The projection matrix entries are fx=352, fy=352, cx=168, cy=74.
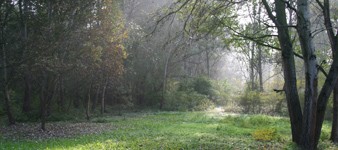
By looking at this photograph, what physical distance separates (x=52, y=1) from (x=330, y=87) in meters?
13.9

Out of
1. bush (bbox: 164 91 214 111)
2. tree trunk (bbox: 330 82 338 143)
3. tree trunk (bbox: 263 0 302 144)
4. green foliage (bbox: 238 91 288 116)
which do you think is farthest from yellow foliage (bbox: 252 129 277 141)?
bush (bbox: 164 91 214 111)

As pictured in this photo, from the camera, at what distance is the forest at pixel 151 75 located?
40.1 ft

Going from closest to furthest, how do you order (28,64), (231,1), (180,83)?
(231,1), (28,64), (180,83)

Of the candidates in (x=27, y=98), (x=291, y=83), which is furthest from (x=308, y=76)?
(x=27, y=98)

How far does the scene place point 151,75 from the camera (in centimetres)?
3881

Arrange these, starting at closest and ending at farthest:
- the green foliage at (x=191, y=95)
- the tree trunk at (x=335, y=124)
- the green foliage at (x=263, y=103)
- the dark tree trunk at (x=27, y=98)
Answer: the tree trunk at (x=335, y=124) → the dark tree trunk at (x=27, y=98) → the green foliage at (x=263, y=103) → the green foliage at (x=191, y=95)

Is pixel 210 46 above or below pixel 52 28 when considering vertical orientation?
above

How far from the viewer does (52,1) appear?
720 inches

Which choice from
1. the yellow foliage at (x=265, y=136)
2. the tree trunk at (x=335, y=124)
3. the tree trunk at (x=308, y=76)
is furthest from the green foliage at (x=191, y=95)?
the tree trunk at (x=308, y=76)

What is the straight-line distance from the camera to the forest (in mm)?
12211

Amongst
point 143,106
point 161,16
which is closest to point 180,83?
point 143,106

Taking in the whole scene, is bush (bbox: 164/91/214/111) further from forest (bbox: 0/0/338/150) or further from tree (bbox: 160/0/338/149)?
tree (bbox: 160/0/338/149)

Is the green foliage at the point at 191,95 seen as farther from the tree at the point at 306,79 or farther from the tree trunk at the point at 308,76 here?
the tree trunk at the point at 308,76

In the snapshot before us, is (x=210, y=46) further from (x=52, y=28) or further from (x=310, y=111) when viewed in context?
(x=310, y=111)
